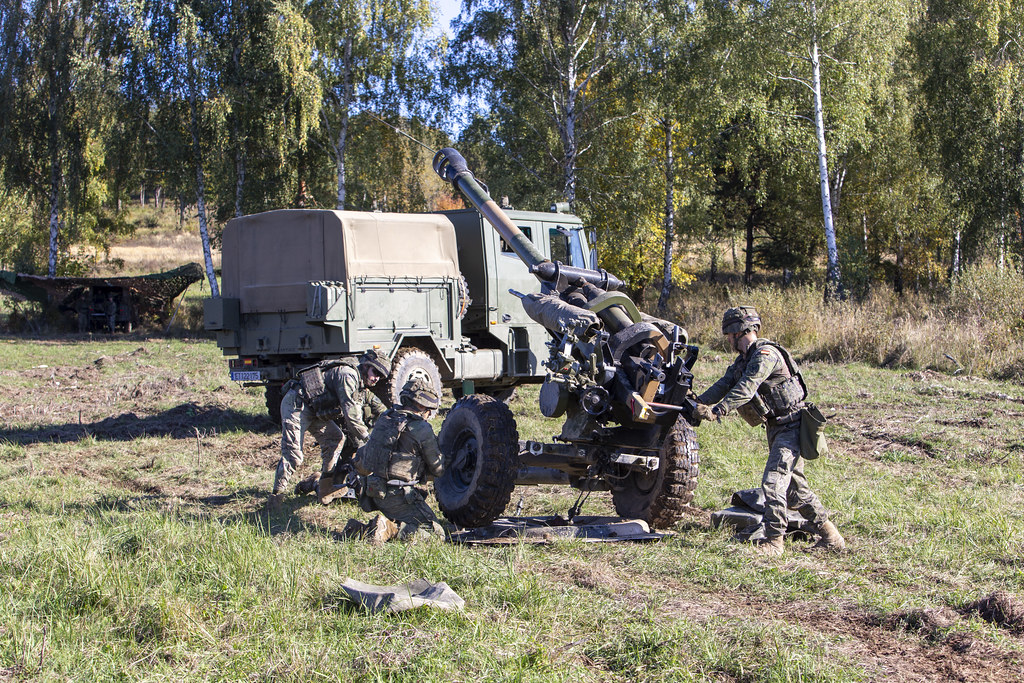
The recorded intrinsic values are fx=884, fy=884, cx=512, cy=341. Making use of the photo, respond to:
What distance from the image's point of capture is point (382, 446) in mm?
5961

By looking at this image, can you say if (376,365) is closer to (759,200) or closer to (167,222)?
(759,200)

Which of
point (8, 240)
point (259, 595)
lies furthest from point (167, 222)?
point (259, 595)

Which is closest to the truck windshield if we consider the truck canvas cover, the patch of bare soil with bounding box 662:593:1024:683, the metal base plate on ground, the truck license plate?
the truck canvas cover

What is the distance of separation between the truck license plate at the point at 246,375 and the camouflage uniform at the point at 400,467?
12.7 feet

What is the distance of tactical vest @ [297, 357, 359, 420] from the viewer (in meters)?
7.15

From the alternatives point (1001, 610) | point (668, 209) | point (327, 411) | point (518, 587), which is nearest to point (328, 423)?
point (327, 411)

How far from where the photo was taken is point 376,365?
682 centimetres

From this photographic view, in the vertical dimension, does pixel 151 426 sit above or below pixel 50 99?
below

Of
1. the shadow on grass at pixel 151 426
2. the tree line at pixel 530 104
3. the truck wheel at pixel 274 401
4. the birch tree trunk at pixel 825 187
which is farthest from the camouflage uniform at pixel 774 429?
the birch tree trunk at pixel 825 187

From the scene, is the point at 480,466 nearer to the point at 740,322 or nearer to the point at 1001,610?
the point at 740,322

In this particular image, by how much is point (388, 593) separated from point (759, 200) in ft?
79.0

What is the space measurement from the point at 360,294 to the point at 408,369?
0.99 m

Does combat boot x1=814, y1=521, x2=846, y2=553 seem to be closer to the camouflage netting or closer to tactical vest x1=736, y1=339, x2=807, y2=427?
tactical vest x1=736, y1=339, x2=807, y2=427

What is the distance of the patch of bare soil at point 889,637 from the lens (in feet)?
12.4
